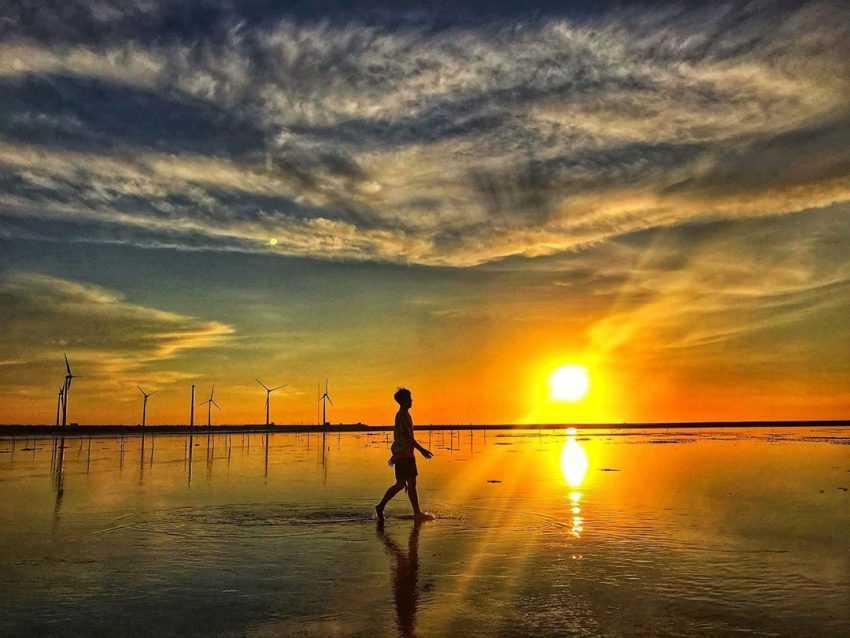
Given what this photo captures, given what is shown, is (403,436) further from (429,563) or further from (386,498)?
(429,563)

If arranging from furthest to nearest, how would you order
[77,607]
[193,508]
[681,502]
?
[681,502]
[193,508]
[77,607]

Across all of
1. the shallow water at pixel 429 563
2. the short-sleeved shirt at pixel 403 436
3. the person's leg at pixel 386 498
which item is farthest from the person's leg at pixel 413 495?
the short-sleeved shirt at pixel 403 436

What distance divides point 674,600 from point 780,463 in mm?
29637

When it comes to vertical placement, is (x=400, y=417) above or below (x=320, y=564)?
above

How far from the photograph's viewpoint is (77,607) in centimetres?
799

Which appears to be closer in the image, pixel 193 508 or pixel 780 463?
pixel 193 508

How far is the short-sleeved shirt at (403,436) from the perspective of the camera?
15289mm

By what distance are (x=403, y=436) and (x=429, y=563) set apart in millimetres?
5120

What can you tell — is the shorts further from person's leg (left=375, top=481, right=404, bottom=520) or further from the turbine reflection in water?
the turbine reflection in water

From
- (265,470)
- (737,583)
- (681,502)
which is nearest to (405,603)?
(737,583)

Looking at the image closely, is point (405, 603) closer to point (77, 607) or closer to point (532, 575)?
point (532, 575)

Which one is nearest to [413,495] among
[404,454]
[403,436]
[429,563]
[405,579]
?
[404,454]

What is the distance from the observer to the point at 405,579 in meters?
9.38

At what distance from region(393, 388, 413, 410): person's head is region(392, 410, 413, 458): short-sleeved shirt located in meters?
0.16
